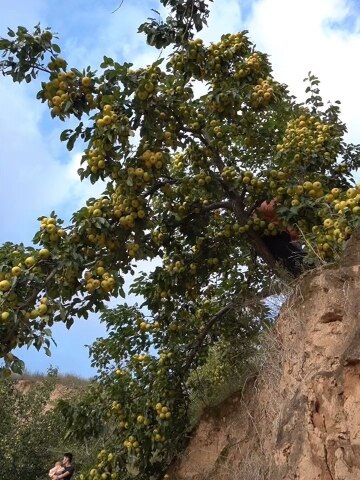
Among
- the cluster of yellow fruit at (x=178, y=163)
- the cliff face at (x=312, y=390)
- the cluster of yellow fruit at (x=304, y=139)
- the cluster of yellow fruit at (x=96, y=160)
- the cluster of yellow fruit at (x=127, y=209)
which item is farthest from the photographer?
the cluster of yellow fruit at (x=178, y=163)

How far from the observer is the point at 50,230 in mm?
5230

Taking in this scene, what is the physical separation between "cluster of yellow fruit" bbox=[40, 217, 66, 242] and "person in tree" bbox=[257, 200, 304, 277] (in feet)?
8.96

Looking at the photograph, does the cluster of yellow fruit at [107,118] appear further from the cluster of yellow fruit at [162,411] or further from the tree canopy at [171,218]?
the cluster of yellow fruit at [162,411]

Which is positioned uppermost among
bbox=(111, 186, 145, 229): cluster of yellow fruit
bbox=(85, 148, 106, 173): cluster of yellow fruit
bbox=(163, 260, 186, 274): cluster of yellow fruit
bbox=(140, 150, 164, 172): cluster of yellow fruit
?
bbox=(85, 148, 106, 173): cluster of yellow fruit

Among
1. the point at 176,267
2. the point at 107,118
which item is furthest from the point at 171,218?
the point at 107,118

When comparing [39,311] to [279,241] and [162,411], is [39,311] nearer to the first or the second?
[162,411]

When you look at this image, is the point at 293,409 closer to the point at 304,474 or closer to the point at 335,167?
the point at 304,474

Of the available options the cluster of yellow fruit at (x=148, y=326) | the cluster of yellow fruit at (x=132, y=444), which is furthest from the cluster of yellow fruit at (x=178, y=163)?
the cluster of yellow fruit at (x=132, y=444)

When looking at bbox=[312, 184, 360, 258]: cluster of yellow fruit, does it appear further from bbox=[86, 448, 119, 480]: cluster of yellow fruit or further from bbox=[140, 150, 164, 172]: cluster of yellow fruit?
bbox=[86, 448, 119, 480]: cluster of yellow fruit

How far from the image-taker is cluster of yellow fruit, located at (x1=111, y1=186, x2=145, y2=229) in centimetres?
563

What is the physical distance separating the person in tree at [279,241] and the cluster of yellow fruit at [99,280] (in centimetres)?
247

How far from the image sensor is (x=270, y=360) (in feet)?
17.5

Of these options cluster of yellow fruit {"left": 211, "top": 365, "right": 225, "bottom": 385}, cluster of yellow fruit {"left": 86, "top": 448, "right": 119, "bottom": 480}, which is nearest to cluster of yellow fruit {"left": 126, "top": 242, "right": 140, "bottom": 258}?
cluster of yellow fruit {"left": 86, "top": 448, "right": 119, "bottom": 480}

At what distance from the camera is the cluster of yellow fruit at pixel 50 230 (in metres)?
5.24
